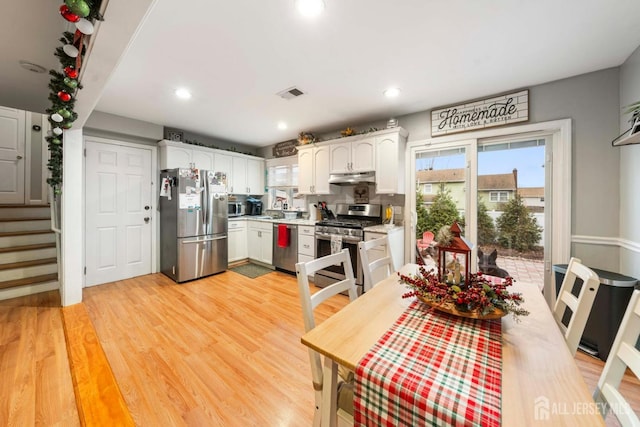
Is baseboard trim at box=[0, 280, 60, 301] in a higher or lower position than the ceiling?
lower

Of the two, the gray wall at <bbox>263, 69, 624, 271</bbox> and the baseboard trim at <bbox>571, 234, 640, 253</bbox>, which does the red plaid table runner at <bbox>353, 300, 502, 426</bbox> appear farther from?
the gray wall at <bbox>263, 69, 624, 271</bbox>

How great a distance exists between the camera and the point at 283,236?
159 inches

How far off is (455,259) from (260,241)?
384 cm

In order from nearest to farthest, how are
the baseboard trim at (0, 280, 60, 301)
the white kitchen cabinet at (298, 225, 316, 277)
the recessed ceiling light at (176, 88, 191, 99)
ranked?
1. the recessed ceiling light at (176, 88, 191, 99)
2. the baseboard trim at (0, 280, 60, 301)
3. the white kitchen cabinet at (298, 225, 316, 277)

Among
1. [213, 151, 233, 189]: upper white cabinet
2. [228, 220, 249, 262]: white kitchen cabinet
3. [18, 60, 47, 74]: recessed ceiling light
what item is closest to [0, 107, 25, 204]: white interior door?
[18, 60, 47, 74]: recessed ceiling light

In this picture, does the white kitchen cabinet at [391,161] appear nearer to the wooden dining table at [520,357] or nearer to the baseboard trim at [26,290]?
the wooden dining table at [520,357]

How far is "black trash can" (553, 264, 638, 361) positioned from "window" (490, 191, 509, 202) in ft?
3.50

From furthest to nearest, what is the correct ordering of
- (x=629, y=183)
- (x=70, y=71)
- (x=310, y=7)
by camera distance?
(x=629, y=183)
(x=70, y=71)
(x=310, y=7)

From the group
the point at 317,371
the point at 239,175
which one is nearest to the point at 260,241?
the point at 239,175

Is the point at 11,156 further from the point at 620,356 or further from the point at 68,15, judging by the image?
the point at 620,356

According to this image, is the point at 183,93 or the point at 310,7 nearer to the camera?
the point at 310,7

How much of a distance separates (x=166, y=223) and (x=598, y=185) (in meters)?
5.38

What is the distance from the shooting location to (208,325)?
7.97 ft

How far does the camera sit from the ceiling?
5.16 ft
